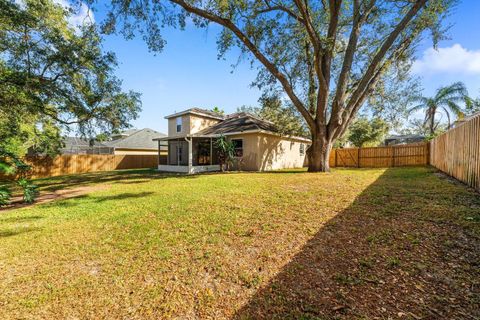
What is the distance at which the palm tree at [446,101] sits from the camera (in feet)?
54.4

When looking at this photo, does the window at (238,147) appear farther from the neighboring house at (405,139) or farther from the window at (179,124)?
the neighboring house at (405,139)

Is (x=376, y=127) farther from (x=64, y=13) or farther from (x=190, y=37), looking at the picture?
(x=64, y=13)

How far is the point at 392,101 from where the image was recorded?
14.3 metres

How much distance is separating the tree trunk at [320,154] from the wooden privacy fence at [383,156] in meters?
7.91

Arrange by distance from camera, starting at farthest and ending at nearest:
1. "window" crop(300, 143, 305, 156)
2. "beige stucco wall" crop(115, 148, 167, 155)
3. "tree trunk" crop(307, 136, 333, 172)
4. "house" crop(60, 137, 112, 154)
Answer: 1. "house" crop(60, 137, 112, 154)
2. "beige stucco wall" crop(115, 148, 167, 155)
3. "window" crop(300, 143, 305, 156)
4. "tree trunk" crop(307, 136, 333, 172)

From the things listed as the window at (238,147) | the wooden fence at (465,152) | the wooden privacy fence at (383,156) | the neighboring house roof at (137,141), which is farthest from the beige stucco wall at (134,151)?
the wooden fence at (465,152)

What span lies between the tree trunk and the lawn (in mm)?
6486

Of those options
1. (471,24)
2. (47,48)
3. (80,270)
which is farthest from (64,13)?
(471,24)

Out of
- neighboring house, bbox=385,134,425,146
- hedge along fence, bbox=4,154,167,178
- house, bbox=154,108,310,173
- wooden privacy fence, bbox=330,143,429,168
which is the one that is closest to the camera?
house, bbox=154,108,310,173

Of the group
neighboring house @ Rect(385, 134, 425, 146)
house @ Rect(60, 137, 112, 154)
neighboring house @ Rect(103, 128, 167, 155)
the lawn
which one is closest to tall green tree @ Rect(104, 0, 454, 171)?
the lawn

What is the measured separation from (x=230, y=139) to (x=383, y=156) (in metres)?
12.5

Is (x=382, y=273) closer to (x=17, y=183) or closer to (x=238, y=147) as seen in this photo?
(x=17, y=183)

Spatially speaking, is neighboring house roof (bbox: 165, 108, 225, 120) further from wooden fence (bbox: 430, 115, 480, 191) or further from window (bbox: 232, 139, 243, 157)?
wooden fence (bbox: 430, 115, 480, 191)

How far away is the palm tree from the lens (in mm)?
16594
